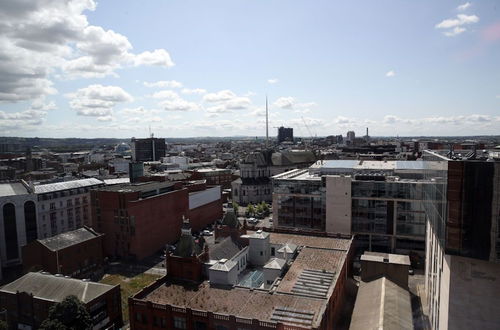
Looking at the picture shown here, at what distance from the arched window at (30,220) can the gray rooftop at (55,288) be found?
27625mm

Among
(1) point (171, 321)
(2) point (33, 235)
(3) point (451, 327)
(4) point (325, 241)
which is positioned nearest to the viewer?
(3) point (451, 327)

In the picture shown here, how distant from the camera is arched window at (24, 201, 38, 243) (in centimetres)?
7294

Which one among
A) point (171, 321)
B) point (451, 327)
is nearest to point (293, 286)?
point (171, 321)

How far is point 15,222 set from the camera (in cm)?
7081

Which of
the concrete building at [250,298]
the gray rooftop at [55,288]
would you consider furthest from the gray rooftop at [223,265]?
the gray rooftop at [55,288]

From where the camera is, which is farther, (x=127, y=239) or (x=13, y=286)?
(x=127, y=239)

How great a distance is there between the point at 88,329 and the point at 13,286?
49.7 feet

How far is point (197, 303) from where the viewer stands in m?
40.1

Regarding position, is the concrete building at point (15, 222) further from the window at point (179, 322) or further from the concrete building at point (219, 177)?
the concrete building at point (219, 177)

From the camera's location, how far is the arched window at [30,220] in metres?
72.9

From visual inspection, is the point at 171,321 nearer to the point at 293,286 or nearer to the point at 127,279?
the point at 293,286

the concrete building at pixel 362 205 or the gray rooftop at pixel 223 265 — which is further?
the concrete building at pixel 362 205

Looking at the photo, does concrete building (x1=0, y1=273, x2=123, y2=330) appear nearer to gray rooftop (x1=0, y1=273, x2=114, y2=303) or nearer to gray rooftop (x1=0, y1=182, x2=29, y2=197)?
gray rooftop (x1=0, y1=273, x2=114, y2=303)

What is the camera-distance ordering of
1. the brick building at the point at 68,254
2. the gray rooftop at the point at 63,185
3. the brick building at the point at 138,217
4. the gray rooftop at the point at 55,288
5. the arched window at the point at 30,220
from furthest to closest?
the gray rooftop at the point at 63,185, the arched window at the point at 30,220, the brick building at the point at 138,217, the brick building at the point at 68,254, the gray rooftop at the point at 55,288
